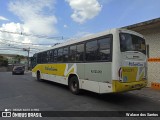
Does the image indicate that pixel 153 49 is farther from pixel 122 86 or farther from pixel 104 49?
pixel 122 86

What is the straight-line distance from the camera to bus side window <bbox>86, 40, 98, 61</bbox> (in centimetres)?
878

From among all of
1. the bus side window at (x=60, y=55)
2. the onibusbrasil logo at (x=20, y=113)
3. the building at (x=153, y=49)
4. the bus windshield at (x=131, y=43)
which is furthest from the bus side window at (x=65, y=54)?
the onibusbrasil logo at (x=20, y=113)

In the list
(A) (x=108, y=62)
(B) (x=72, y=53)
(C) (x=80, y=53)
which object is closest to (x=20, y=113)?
(A) (x=108, y=62)

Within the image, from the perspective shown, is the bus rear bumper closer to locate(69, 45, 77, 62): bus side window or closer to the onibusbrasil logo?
the onibusbrasil logo

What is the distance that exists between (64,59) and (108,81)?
4723 millimetres

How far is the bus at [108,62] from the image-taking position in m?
7.61

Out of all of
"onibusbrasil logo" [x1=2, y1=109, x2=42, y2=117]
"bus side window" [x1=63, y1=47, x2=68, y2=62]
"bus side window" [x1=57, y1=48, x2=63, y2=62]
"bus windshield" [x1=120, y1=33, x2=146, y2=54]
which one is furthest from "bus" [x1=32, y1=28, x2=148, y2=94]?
"onibusbrasil logo" [x1=2, y1=109, x2=42, y2=117]

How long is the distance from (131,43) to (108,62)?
1.41 m

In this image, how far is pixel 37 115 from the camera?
634 centimetres

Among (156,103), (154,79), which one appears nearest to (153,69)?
(154,79)

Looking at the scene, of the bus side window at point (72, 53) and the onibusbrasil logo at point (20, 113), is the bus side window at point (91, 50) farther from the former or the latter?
the onibusbrasil logo at point (20, 113)

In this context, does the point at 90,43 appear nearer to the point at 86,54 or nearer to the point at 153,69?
the point at 86,54

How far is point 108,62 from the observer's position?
7.86m

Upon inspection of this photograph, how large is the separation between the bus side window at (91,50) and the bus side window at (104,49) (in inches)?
12.6
